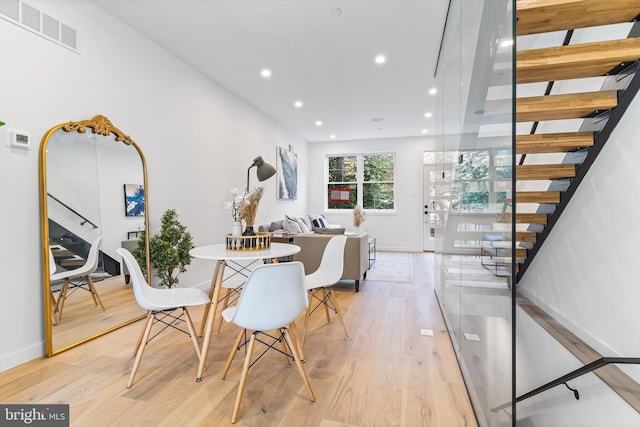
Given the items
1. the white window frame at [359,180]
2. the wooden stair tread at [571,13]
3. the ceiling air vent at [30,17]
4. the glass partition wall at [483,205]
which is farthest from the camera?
the white window frame at [359,180]

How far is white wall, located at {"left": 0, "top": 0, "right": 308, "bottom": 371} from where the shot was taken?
213 cm

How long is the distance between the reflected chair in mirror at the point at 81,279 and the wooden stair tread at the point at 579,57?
328cm

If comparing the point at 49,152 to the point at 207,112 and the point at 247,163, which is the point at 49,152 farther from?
the point at 247,163

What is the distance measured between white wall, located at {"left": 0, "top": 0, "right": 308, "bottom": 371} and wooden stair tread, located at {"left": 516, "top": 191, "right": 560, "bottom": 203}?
3.33 m

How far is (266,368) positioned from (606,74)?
262cm

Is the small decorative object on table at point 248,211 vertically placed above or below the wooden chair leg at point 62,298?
above

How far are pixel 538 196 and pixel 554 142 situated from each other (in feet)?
1.44

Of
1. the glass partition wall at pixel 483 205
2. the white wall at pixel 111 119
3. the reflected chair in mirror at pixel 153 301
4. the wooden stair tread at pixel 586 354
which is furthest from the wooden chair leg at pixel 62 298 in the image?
the wooden stair tread at pixel 586 354

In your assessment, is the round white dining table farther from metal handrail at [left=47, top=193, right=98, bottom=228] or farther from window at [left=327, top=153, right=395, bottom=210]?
window at [left=327, top=153, right=395, bottom=210]

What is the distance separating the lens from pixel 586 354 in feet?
5.68

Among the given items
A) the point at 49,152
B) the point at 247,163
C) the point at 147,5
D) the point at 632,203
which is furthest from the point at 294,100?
the point at 632,203

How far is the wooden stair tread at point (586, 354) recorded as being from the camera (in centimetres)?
141

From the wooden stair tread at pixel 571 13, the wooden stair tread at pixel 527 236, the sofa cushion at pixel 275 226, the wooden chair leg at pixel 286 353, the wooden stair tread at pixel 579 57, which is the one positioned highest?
the wooden stair tread at pixel 571 13

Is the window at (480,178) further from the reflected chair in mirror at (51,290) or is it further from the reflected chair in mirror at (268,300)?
the reflected chair in mirror at (51,290)
